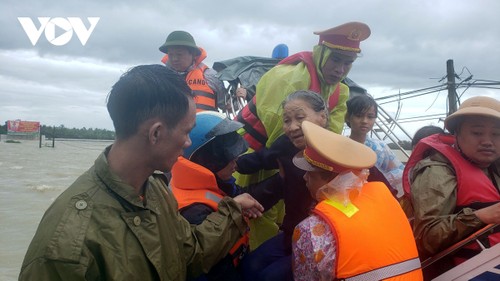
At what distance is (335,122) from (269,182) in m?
0.90

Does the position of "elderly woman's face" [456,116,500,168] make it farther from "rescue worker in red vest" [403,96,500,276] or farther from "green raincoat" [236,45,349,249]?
"green raincoat" [236,45,349,249]

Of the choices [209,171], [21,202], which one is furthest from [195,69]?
[21,202]

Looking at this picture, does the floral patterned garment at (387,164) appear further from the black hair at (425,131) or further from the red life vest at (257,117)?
the red life vest at (257,117)

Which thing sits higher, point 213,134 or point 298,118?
point 298,118

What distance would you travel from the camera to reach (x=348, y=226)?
1626 millimetres

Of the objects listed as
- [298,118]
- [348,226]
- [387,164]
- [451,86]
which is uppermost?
[451,86]

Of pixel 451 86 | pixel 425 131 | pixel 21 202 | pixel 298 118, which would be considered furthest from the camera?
pixel 451 86

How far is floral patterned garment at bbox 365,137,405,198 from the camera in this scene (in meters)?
3.21

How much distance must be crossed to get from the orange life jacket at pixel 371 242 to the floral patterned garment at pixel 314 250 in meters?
0.03

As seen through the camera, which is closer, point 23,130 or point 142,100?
point 142,100

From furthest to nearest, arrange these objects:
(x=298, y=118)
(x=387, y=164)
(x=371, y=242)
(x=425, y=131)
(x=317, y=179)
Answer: (x=425, y=131)
(x=387, y=164)
(x=298, y=118)
(x=317, y=179)
(x=371, y=242)

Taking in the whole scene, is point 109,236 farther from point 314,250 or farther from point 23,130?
point 23,130

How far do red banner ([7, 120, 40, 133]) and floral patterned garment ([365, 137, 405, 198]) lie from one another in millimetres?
53680

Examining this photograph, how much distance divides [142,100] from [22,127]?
55530 millimetres
